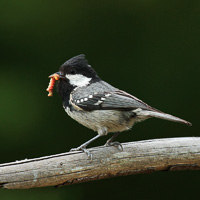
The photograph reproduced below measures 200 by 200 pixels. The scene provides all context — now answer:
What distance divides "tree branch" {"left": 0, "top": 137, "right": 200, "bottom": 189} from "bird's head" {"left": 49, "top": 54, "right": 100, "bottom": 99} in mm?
641

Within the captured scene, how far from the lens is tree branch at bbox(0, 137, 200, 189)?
275 cm

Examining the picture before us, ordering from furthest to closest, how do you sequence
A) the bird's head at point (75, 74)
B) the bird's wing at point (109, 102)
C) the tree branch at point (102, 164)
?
1. the bird's head at point (75, 74)
2. the bird's wing at point (109, 102)
3. the tree branch at point (102, 164)

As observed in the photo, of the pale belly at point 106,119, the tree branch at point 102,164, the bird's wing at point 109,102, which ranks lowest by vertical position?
the tree branch at point 102,164

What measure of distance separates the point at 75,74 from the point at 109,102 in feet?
1.50

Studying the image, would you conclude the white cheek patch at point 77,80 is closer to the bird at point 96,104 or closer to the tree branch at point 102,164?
the bird at point 96,104

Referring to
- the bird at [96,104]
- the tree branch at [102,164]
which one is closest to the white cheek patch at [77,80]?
the bird at [96,104]

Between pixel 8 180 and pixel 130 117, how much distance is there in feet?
3.53

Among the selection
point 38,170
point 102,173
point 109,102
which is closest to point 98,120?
point 109,102

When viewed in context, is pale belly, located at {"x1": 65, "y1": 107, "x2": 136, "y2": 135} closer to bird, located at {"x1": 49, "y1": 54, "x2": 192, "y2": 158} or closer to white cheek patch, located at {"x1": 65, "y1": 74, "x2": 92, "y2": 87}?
bird, located at {"x1": 49, "y1": 54, "x2": 192, "y2": 158}

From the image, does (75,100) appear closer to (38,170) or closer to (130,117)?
(130,117)

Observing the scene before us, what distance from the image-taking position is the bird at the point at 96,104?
301cm

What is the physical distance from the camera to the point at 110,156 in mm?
2955

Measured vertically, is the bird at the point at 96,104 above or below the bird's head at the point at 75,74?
below

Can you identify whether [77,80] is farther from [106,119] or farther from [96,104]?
[106,119]
